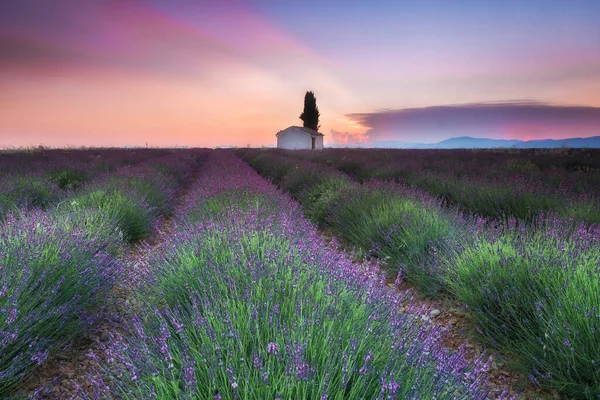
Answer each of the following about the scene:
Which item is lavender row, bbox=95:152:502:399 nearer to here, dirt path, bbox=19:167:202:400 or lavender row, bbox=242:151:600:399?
dirt path, bbox=19:167:202:400

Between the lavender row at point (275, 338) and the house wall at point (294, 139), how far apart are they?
4427cm

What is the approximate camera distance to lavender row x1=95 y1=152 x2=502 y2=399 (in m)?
1.36

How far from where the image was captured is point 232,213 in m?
4.49

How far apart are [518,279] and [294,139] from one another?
46525 mm

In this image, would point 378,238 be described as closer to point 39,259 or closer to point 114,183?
point 39,259

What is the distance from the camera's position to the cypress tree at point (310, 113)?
52.8 m

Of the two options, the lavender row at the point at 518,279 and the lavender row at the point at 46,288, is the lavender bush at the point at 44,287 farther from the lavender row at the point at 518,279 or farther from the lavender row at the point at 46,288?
the lavender row at the point at 518,279

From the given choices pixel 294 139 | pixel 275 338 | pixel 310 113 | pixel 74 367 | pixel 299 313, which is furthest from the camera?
pixel 310 113

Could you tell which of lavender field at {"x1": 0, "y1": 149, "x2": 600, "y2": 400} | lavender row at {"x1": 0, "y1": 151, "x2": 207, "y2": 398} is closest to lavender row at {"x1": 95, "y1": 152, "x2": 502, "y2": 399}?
lavender field at {"x1": 0, "y1": 149, "x2": 600, "y2": 400}

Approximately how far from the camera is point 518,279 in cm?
299

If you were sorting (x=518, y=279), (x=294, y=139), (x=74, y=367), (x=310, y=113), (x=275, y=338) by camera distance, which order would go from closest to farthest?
(x=275, y=338)
(x=74, y=367)
(x=518, y=279)
(x=294, y=139)
(x=310, y=113)

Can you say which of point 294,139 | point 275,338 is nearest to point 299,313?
point 275,338

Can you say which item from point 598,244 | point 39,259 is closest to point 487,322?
point 598,244

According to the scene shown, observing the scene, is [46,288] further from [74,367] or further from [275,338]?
[275,338]
